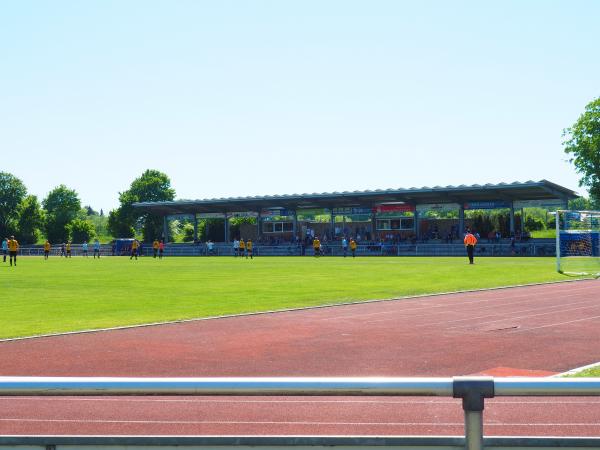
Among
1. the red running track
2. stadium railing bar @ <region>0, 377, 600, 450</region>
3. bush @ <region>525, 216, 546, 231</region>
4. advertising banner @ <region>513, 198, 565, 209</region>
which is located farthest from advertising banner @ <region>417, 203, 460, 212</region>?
stadium railing bar @ <region>0, 377, 600, 450</region>

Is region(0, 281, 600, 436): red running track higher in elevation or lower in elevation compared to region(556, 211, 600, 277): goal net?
lower

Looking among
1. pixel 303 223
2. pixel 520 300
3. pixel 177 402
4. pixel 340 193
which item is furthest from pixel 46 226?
pixel 177 402

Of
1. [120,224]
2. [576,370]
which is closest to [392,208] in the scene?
[120,224]

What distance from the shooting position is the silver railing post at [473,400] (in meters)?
2.79

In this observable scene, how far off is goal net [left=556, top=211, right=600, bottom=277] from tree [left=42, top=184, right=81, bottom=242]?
97.2 meters

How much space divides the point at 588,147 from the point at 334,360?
219ft

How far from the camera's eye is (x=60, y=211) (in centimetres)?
12481

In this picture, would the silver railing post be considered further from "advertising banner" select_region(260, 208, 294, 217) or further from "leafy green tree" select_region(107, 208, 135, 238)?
"leafy green tree" select_region(107, 208, 135, 238)

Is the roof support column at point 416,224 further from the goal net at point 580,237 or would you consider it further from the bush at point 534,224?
the goal net at point 580,237

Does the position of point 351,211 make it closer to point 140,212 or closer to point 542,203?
point 542,203

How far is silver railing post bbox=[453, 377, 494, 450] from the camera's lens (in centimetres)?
279

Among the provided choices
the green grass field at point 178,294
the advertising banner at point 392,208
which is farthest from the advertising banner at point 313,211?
the green grass field at point 178,294

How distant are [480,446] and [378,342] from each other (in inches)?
368

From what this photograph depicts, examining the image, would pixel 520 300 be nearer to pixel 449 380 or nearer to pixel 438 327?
pixel 438 327
